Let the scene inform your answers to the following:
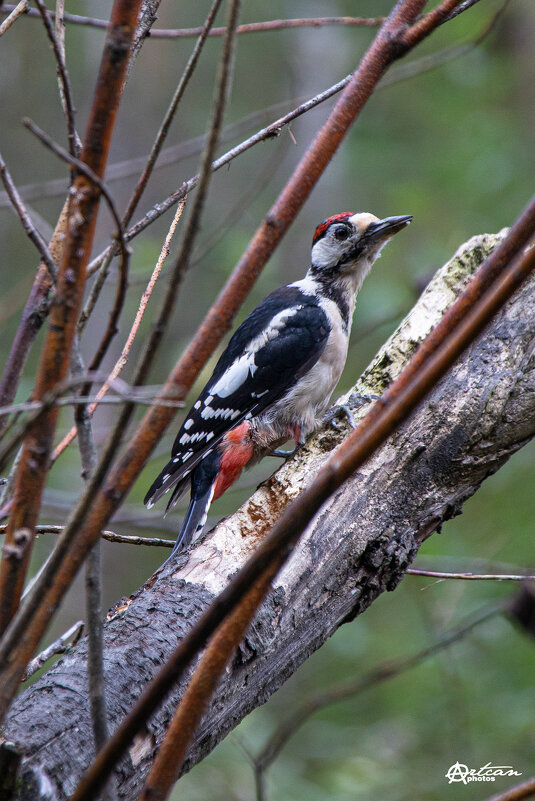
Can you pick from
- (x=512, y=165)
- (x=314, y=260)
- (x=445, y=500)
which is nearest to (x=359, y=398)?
(x=445, y=500)

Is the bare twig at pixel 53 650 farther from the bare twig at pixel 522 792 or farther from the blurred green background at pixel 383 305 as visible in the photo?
the bare twig at pixel 522 792

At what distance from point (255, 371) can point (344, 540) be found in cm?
139

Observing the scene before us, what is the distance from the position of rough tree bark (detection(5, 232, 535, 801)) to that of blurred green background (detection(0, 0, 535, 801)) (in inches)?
29.2

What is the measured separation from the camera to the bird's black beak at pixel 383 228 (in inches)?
125

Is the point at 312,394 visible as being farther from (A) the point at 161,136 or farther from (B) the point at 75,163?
(B) the point at 75,163

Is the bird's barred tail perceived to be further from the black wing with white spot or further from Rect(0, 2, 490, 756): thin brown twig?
Rect(0, 2, 490, 756): thin brown twig

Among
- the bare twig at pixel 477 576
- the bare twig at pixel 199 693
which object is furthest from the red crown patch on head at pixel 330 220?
the bare twig at pixel 199 693

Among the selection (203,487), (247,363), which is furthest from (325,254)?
(203,487)

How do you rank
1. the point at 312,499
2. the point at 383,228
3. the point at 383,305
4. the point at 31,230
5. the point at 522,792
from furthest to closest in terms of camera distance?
the point at 383,305, the point at 383,228, the point at 31,230, the point at 522,792, the point at 312,499

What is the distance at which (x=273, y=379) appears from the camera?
3.04m

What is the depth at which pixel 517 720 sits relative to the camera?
3.25 meters

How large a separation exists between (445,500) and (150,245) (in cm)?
308

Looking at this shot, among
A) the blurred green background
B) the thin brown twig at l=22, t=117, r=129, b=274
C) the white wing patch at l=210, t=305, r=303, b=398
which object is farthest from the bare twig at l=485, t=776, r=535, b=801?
the white wing patch at l=210, t=305, r=303, b=398

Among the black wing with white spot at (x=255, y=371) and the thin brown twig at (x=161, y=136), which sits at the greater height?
the black wing with white spot at (x=255, y=371)
